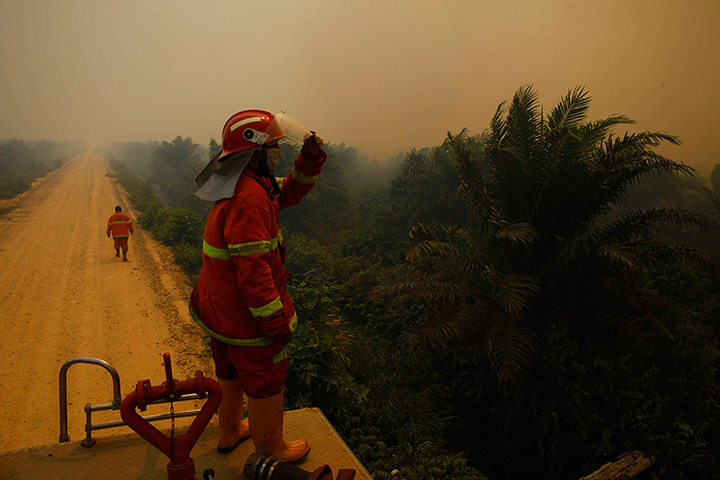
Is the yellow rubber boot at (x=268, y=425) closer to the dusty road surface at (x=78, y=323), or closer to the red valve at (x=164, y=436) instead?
the red valve at (x=164, y=436)

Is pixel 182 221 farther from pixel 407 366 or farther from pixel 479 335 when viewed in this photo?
pixel 479 335

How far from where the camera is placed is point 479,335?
4516mm

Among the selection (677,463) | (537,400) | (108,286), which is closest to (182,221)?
(108,286)

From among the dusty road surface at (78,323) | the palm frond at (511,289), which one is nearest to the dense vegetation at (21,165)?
the dusty road surface at (78,323)

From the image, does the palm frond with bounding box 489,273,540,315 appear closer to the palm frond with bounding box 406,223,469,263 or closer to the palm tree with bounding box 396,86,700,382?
the palm tree with bounding box 396,86,700,382

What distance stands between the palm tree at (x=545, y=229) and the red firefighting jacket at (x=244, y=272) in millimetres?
2175

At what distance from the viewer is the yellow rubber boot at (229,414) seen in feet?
7.71

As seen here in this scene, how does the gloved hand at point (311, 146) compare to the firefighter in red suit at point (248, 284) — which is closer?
the firefighter in red suit at point (248, 284)

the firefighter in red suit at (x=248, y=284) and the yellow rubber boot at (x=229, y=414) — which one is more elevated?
the firefighter in red suit at (x=248, y=284)

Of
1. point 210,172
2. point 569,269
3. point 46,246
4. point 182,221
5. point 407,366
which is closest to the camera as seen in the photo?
point 210,172

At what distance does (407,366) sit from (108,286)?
20.2ft

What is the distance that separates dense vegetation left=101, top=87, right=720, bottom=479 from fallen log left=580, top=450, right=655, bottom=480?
105mm

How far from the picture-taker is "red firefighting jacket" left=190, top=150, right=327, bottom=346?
1.99 metres

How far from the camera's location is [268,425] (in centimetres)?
220
